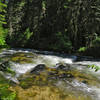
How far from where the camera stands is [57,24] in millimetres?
28562

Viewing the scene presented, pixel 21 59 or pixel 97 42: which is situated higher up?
pixel 97 42

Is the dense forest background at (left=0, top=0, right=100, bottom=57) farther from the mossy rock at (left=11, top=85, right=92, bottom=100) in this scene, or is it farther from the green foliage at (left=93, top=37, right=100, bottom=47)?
the mossy rock at (left=11, top=85, right=92, bottom=100)

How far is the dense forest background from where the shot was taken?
20.9 m

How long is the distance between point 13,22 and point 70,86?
36892 mm

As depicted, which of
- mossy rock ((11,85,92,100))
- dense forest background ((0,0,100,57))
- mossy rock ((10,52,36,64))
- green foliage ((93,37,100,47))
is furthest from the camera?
dense forest background ((0,0,100,57))

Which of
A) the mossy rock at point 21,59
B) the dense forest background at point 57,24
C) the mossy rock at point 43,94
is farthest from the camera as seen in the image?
the dense forest background at point 57,24

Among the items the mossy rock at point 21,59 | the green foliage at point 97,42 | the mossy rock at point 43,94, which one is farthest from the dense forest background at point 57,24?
the mossy rock at point 43,94

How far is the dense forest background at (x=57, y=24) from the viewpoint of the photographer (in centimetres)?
2094

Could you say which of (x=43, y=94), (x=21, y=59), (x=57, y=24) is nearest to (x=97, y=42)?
(x=21, y=59)

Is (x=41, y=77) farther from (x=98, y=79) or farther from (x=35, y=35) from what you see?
(x=35, y=35)

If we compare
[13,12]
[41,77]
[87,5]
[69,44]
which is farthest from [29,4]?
[41,77]

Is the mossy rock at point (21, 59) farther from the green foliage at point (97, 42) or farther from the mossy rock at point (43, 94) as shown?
the green foliage at point (97, 42)

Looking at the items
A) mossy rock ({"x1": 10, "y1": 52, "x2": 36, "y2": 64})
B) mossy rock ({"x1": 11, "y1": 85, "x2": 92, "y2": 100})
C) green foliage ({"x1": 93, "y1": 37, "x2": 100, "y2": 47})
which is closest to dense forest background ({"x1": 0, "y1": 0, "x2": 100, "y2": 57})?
green foliage ({"x1": 93, "y1": 37, "x2": 100, "y2": 47})

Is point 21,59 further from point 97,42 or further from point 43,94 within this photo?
point 97,42
